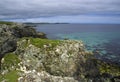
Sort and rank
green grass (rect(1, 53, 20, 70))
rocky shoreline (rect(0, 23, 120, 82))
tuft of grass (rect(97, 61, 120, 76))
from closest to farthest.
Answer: green grass (rect(1, 53, 20, 70))
rocky shoreline (rect(0, 23, 120, 82))
tuft of grass (rect(97, 61, 120, 76))

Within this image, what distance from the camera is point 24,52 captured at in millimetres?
32000

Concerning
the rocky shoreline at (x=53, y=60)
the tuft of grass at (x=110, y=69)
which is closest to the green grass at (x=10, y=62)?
the rocky shoreline at (x=53, y=60)

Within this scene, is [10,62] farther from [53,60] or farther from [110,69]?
[110,69]

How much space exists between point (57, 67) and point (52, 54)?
2174 millimetres

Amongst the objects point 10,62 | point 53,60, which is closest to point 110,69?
point 53,60

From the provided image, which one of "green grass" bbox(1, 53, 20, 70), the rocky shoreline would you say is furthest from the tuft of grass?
"green grass" bbox(1, 53, 20, 70)

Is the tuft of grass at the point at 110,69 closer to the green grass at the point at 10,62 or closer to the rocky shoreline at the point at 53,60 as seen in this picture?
the rocky shoreline at the point at 53,60

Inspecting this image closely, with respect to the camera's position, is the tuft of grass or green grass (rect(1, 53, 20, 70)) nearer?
green grass (rect(1, 53, 20, 70))

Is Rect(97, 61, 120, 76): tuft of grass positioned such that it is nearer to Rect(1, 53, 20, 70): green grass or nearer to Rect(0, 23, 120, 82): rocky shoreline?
Rect(0, 23, 120, 82): rocky shoreline

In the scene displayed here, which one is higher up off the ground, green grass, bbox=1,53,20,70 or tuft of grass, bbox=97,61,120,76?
green grass, bbox=1,53,20,70

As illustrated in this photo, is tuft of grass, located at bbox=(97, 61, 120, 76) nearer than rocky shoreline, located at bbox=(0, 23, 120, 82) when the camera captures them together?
No

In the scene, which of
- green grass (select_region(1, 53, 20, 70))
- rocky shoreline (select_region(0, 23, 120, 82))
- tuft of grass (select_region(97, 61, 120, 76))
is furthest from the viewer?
tuft of grass (select_region(97, 61, 120, 76))

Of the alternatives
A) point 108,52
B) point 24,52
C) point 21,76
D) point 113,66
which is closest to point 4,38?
point 24,52

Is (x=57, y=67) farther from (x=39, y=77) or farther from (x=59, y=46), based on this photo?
(x=39, y=77)
